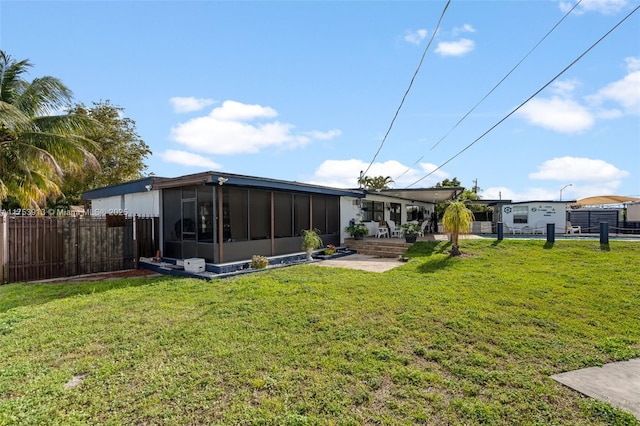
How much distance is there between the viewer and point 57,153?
9.91 metres

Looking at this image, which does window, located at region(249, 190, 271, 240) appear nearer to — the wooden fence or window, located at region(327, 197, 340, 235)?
the wooden fence

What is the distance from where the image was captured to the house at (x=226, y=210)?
29.7ft

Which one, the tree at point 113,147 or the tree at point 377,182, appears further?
the tree at point 377,182

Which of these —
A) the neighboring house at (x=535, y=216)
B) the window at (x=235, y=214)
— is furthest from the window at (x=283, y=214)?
the neighboring house at (x=535, y=216)

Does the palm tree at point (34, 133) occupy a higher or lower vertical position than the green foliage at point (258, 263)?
higher

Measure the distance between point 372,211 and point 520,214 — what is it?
9.44 m

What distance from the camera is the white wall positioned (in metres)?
10.8

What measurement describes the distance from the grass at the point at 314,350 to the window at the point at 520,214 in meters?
12.3

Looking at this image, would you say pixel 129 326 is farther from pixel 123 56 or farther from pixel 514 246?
pixel 514 246

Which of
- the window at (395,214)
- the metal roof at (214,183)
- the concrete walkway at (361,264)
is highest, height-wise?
the metal roof at (214,183)

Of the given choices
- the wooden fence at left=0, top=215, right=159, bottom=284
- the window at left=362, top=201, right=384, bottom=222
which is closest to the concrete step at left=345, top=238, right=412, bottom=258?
the window at left=362, top=201, right=384, bottom=222

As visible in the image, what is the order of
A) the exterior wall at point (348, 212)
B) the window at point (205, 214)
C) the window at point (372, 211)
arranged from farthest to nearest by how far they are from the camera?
the window at point (372, 211), the exterior wall at point (348, 212), the window at point (205, 214)

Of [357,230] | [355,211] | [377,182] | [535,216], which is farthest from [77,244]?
[377,182]

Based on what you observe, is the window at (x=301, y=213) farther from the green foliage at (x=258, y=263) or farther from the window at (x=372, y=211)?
the window at (x=372, y=211)
